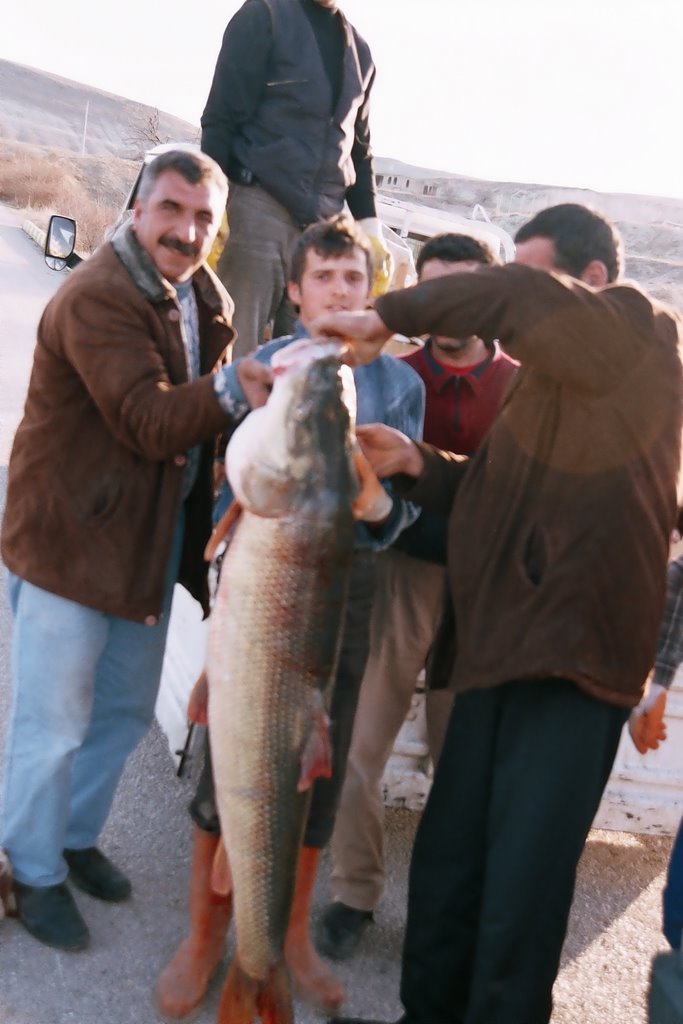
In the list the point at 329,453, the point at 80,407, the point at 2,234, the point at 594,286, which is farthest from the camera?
the point at 2,234

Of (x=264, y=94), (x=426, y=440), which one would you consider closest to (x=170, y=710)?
(x=426, y=440)

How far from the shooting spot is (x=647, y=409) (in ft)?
9.14

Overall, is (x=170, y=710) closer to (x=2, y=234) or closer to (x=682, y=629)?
(x=682, y=629)

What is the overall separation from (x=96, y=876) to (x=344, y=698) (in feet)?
4.32

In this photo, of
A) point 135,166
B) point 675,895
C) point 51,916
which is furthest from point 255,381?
point 135,166

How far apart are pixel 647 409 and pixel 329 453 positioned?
850 mm

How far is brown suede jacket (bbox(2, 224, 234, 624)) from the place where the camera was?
335 cm

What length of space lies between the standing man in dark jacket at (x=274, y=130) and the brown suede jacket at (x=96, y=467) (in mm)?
1639

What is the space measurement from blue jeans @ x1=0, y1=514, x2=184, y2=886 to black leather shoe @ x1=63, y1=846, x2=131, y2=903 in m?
0.17

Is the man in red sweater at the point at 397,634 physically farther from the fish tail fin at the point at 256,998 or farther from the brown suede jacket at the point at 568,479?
the fish tail fin at the point at 256,998

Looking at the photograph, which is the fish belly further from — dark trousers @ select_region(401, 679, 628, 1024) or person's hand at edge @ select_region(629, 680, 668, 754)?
person's hand at edge @ select_region(629, 680, 668, 754)

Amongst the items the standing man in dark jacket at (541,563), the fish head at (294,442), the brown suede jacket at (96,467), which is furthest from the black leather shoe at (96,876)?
the fish head at (294,442)

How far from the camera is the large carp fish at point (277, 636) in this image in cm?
258

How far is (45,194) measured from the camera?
42.6 meters
